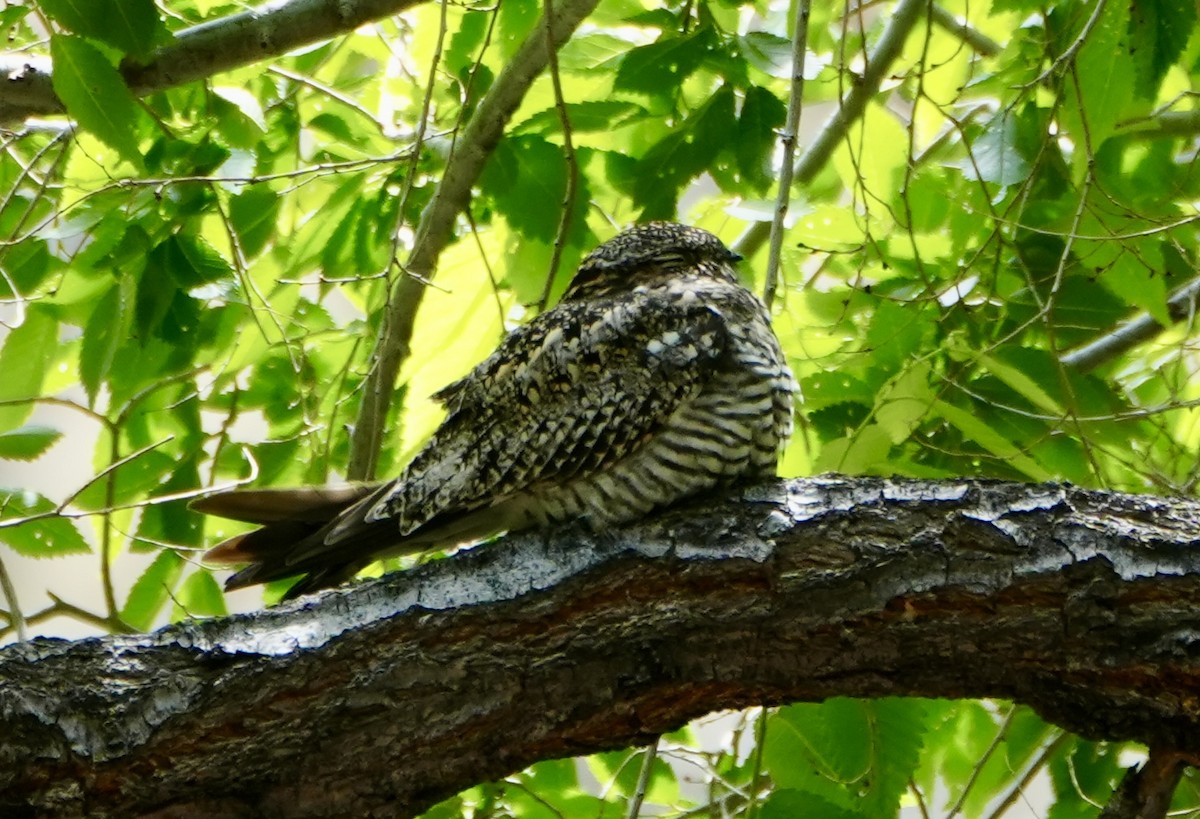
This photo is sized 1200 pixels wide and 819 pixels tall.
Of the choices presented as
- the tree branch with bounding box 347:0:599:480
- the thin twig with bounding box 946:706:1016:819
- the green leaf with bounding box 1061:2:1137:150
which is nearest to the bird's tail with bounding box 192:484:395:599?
the tree branch with bounding box 347:0:599:480

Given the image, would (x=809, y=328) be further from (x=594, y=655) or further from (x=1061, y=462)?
(x=594, y=655)

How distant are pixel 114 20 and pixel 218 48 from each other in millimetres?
621

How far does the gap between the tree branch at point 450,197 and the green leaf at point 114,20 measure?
77 cm

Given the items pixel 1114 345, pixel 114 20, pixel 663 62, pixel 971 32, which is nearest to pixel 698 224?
pixel 663 62

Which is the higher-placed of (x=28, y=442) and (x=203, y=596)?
(x=28, y=442)

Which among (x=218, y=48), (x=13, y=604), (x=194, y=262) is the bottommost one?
(x=13, y=604)

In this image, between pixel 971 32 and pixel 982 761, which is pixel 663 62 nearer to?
pixel 971 32

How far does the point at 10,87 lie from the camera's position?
2102 millimetres

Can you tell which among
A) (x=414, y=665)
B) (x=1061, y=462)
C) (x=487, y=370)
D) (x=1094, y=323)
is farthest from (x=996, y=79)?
(x=414, y=665)

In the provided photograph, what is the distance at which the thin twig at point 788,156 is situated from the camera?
1849mm

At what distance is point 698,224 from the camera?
276 centimetres

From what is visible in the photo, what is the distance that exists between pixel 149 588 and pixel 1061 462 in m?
1.69

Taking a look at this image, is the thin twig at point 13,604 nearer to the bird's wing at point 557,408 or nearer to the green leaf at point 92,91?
the bird's wing at point 557,408

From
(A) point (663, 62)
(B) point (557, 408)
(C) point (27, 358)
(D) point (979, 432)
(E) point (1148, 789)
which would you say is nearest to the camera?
(E) point (1148, 789)
